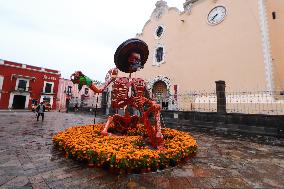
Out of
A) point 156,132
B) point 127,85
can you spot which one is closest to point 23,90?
point 127,85

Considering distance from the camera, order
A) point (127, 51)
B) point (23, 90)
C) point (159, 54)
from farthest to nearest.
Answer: point (23, 90)
point (159, 54)
point (127, 51)

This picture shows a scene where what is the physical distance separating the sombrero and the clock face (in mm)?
10127

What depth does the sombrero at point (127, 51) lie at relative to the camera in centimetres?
481

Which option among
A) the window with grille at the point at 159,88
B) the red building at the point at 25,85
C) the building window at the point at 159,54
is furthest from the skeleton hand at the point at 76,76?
the red building at the point at 25,85

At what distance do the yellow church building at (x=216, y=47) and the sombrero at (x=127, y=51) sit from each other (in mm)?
5663

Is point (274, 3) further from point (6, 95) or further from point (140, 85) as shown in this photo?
point (6, 95)

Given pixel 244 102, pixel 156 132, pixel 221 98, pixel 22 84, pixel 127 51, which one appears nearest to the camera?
pixel 156 132

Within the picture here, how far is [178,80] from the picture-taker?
14.7 metres

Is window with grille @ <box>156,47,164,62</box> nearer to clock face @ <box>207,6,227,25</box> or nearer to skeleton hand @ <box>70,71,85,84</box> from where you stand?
clock face @ <box>207,6,227,25</box>

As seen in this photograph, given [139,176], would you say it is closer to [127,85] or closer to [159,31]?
[127,85]

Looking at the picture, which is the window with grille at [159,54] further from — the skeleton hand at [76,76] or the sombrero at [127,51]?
the skeleton hand at [76,76]

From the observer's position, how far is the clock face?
12500 mm

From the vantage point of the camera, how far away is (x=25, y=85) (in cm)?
2928

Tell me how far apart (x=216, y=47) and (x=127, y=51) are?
31.6 feet
